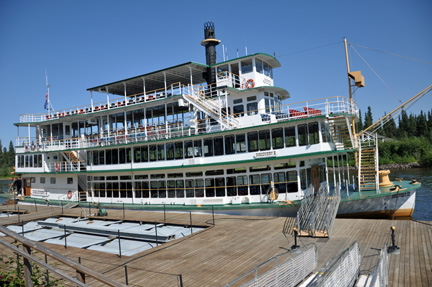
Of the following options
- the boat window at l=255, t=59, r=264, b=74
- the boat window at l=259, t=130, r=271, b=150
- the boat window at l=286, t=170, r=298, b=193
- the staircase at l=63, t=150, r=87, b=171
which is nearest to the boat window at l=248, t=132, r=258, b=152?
the boat window at l=259, t=130, r=271, b=150

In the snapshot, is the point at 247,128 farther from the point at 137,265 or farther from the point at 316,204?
the point at 137,265

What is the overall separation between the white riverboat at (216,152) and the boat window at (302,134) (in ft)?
0.18

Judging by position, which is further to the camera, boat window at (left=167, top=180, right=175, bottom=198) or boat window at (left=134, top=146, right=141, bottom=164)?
boat window at (left=134, top=146, right=141, bottom=164)

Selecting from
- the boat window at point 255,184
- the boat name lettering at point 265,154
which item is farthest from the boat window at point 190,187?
the boat name lettering at point 265,154

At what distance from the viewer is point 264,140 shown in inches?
709

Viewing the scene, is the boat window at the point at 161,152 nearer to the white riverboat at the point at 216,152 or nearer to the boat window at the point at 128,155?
the white riverboat at the point at 216,152

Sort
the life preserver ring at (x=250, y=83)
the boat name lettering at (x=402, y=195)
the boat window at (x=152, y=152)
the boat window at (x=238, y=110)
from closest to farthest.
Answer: the boat name lettering at (x=402, y=195)
the boat window at (x=238, y=110)
the life preserver ring at (x=250, y=83)
the boat window at (x=152, y=152)

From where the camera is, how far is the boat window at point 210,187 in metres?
19.5

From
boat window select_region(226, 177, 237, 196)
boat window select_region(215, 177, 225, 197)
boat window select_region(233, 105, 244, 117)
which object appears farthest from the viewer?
boat window select_region(233, 105, 244, 117)

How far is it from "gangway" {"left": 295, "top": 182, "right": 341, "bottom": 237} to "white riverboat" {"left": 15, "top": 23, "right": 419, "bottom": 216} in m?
1.64

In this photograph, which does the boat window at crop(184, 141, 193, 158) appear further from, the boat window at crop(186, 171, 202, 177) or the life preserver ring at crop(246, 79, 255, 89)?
the life preserver ring at crop(246, 79, 255, 89)

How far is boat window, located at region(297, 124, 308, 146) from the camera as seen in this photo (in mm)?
16969

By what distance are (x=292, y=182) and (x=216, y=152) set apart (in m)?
4.89

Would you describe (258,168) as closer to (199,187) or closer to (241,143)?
(241,143)
